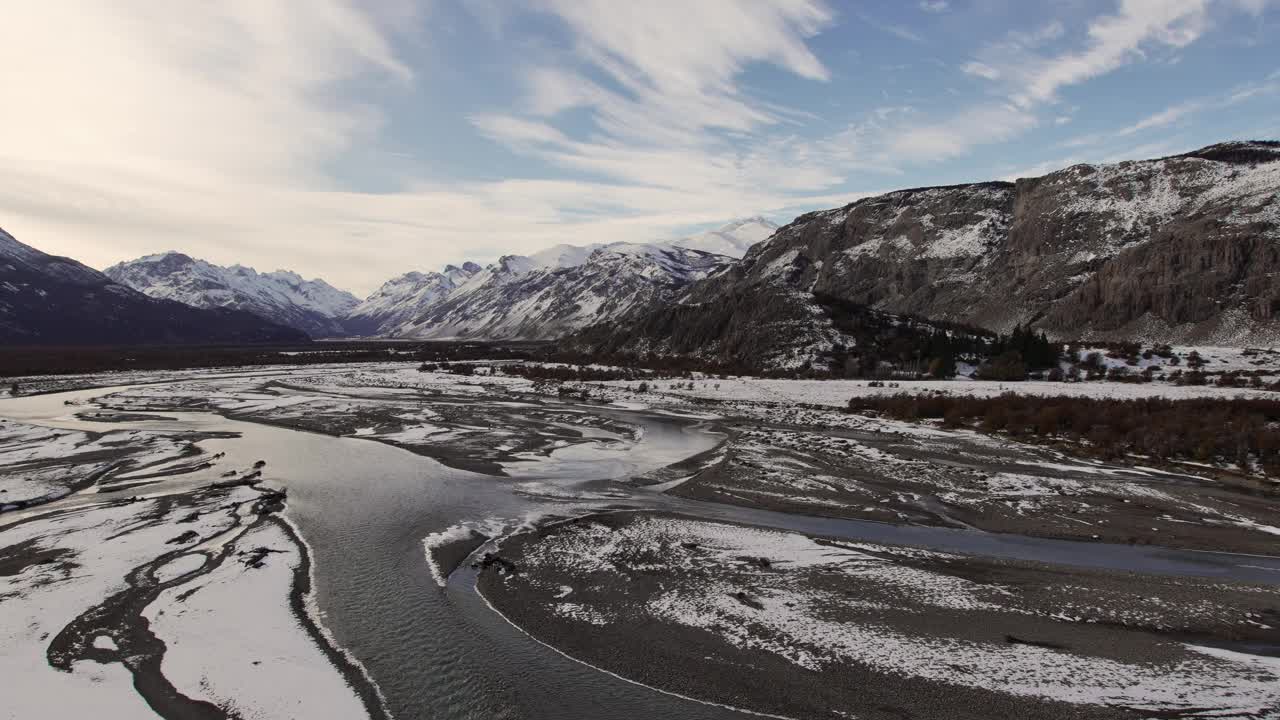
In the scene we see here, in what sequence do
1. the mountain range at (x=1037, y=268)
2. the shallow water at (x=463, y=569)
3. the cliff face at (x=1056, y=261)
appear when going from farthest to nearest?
the cliff face at (x=1056, y=261), the mountain range at (x=1037, y=268), the shallow water at (x=463, y=569)

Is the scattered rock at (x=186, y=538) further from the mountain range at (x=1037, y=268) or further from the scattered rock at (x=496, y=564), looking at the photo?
the mountain range at (x=1037, y=268)

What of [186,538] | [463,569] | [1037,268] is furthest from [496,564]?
[1037,268]

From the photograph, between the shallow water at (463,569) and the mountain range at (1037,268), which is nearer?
the shallow water at (463,569)

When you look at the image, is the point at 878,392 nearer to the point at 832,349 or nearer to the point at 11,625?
the point at 832,349

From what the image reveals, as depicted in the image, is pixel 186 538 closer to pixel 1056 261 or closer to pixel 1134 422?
pixel 1134 422

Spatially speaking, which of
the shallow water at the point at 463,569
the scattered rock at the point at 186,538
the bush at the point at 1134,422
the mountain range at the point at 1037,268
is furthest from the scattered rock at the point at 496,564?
the mountain range at the point at 1037,268
